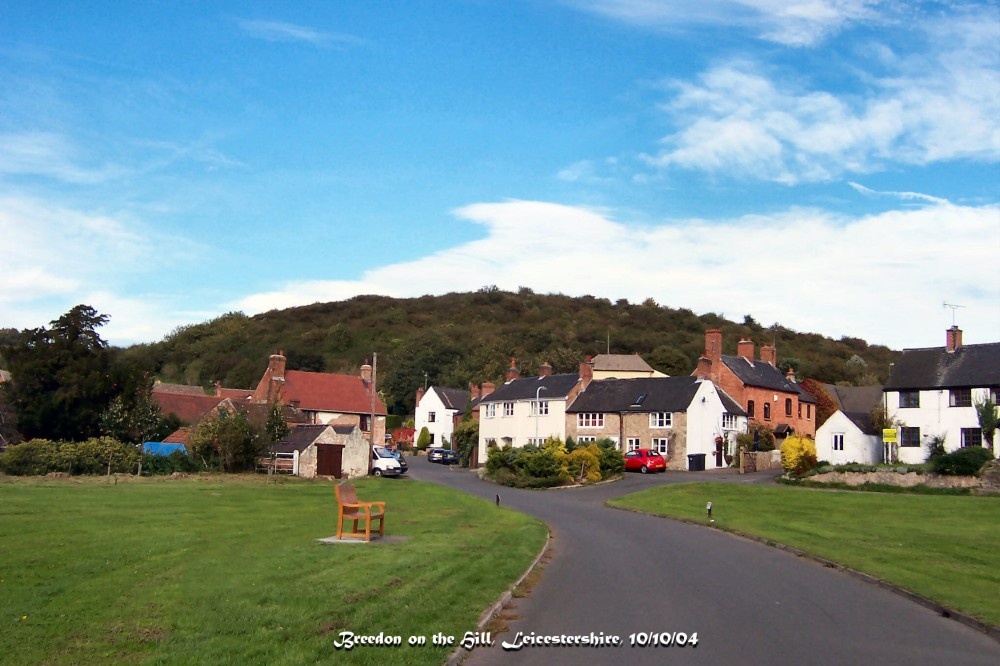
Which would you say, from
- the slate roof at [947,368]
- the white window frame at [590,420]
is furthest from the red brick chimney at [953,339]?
the white window frame at [590,420]

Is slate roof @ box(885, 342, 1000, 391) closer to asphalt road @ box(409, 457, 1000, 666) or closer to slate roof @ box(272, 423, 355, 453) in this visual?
slate roof @ box(272, 423, 355, 453)

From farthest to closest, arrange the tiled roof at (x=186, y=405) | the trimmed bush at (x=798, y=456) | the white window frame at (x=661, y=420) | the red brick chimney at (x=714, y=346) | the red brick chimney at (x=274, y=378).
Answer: the red brick chimney at (x=274, y=378), the red brick chimney at (x=714, y=346), the tiled roof at (x=186, y=405), the white window frame at (x=661, y=420), the trimmed bush at (x=798, y=456)

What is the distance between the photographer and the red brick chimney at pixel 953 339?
54562mm

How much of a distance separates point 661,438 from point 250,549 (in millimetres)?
47912

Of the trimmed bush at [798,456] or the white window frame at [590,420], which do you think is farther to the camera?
the white window frame at [590,420]

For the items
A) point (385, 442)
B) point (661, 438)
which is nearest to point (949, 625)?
point (661, 438)

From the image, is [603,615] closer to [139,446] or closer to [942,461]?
[942,461]

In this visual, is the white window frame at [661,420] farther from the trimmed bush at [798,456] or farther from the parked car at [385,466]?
the parked car at [385,466]

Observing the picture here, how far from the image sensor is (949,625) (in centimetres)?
1307

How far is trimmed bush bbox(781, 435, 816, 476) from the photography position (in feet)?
159

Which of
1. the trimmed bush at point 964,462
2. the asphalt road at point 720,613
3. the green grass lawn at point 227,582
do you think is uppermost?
the trimmed bush at point 964,462

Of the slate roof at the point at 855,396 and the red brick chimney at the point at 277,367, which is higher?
the red brick chimney at the point at 277,367

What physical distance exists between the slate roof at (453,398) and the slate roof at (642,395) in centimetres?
2305

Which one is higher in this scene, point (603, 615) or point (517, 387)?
point (517, 387)
